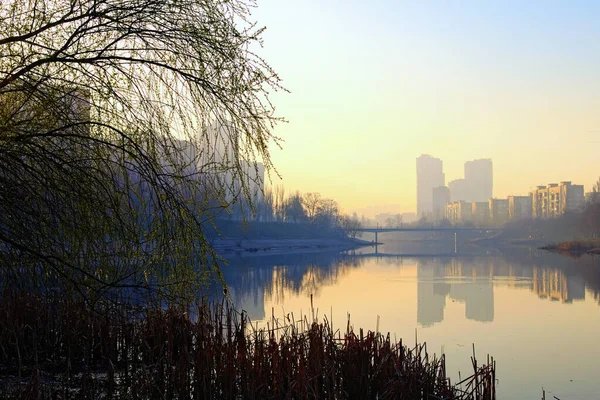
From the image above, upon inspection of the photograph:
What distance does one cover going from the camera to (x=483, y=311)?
18875mm

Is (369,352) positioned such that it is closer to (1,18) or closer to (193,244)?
(193,244)

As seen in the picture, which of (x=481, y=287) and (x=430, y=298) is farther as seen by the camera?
(x=481, y=287)

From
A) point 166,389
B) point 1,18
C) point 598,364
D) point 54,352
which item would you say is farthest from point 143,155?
point 598,364

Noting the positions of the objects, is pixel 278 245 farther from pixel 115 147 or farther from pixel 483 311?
pixel 115 147

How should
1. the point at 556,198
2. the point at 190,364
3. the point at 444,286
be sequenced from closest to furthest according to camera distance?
the point at 190,364, the point at 444,286, the point at 556,198

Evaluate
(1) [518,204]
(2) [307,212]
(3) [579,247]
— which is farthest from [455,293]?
(1) [518,204]

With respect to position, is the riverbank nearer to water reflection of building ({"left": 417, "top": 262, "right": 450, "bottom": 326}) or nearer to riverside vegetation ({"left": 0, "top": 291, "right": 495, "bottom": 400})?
water reflection of building ({"left": 417, "top": 262, "right": 450, "bottom": 326})

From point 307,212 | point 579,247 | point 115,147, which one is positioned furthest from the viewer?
point 307,212

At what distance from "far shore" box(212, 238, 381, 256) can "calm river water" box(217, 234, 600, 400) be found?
18.2 metres

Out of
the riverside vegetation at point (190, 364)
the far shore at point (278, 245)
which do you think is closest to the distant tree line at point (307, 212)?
the far shore at point (278, 245)

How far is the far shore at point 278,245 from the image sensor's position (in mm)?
57094

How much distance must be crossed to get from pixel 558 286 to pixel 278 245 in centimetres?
4737

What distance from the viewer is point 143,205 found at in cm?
491

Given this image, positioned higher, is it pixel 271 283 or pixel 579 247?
pixel 579 247
